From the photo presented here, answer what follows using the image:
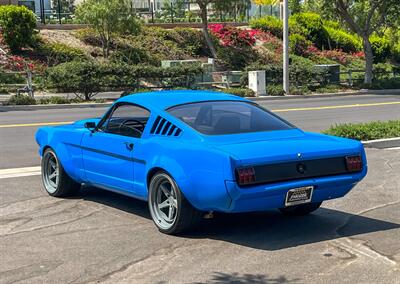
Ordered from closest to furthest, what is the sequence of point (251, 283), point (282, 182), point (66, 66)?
point (251, 283)
point (282, 182)
point (66, 66)

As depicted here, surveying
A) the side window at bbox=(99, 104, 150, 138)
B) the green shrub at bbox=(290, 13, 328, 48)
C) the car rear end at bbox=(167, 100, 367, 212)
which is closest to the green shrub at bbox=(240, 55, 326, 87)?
the green shrub at bbox=(290, 13, 328, 48)

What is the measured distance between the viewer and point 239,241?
19.4 feet

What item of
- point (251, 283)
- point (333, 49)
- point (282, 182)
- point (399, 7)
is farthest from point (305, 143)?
point (333, 49)

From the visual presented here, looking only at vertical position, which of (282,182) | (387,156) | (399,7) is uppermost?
(399,7)

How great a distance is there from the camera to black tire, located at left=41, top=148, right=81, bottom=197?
775cm

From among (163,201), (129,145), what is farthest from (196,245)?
(129,145)

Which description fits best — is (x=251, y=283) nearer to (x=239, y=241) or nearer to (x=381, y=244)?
(x=239, y=241)

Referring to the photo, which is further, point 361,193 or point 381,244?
point 361,193

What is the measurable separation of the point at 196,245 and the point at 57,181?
277 cm

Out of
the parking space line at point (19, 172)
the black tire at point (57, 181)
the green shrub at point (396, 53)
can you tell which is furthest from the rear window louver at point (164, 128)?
the green shrub at point (396, 53)

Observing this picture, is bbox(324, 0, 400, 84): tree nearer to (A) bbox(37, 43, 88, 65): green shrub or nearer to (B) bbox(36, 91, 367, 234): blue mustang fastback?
(A) bbox(37, 43, 88, 65): green shrub

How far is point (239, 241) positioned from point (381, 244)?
134cm

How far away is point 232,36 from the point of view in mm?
44688

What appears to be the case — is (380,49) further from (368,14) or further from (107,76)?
(107,76)
